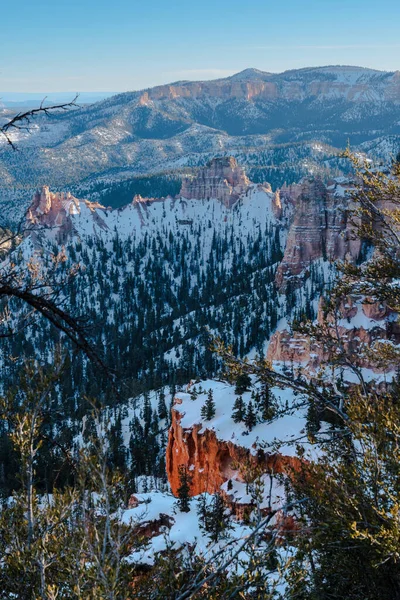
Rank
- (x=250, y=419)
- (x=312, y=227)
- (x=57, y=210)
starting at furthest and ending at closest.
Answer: (x=57, y=210) < (x=312, y=227) < (x=250, y=419)

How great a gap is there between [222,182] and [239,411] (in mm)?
159370

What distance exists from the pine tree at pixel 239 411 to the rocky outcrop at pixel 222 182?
512ft

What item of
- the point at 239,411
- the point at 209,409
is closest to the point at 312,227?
the point at 209,409

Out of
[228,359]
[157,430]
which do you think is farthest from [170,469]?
[228,359]

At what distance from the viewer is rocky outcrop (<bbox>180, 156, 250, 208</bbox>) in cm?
18450

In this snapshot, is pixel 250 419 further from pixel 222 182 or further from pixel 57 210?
pixel 222 182

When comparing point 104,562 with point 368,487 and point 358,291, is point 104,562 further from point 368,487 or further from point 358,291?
point 358,291

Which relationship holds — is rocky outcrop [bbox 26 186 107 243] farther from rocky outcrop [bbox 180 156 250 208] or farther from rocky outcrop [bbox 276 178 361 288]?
rocky outcrop [bbox 276 178 361 288]

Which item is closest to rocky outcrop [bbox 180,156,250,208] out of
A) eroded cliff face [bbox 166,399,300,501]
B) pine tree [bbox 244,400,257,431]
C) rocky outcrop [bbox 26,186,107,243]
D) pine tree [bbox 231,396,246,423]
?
rocky outcrop [bbox 26,186,107,243]

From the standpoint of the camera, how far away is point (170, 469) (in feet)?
146

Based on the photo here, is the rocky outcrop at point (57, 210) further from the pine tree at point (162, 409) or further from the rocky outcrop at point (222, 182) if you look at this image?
the pine tree at point (162, 409)

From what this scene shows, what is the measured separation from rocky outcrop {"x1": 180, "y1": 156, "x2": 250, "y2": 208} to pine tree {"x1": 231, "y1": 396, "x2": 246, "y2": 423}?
6148 inches

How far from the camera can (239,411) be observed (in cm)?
3594

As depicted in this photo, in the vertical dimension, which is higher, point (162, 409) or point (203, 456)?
point (203, 456)
